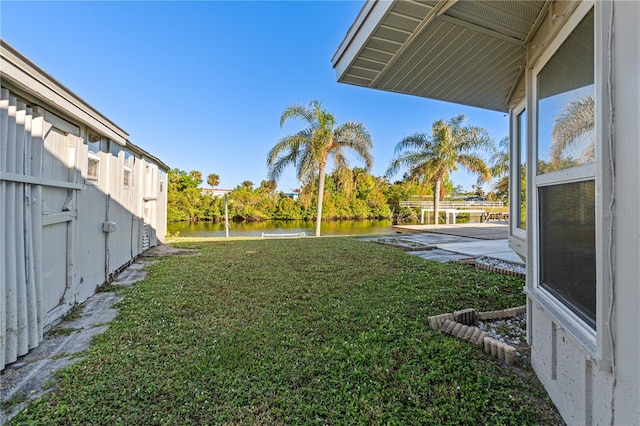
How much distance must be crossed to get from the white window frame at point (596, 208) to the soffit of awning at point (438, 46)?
0.49 meters

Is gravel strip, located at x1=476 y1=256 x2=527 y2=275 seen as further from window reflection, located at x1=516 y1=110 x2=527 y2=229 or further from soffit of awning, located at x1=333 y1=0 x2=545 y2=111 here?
soffit of awning, located at x1=333 y1=0 x2=545 y2=111

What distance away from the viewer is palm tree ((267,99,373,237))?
1316 centimetres

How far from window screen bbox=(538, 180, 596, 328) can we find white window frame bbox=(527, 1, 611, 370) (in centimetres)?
5

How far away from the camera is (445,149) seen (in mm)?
15312

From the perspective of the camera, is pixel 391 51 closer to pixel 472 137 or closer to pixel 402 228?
pixel 402 228

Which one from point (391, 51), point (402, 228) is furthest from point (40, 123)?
point (402, 228)

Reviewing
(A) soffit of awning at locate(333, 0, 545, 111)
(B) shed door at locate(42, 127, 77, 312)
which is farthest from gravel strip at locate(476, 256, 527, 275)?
(B) shed door at locate(42, 127, 77, 312)

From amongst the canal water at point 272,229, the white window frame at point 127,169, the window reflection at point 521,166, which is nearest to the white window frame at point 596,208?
the window reflection at point 521,166

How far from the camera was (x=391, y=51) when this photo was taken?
8.55 feet

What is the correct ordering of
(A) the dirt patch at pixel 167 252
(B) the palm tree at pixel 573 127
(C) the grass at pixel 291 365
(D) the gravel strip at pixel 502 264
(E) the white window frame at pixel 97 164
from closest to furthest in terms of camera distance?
(B) the palm tree at pixel 573 127, (C) the grass at pixel 291 365, (E) the white window frame at pixel 97 164, (D) the gravel strip at pixel 502 264, (A) the dirt patch at pixel 167 252

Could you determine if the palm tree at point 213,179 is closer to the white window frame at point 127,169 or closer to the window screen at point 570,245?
the white window frame at point 127,169

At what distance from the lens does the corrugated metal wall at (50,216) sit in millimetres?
2295

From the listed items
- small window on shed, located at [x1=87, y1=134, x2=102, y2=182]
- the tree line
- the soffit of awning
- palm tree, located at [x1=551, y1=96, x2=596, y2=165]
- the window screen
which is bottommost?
the window screen

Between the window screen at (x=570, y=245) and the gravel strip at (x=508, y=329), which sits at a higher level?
the window screen at (x=570, y=245)
